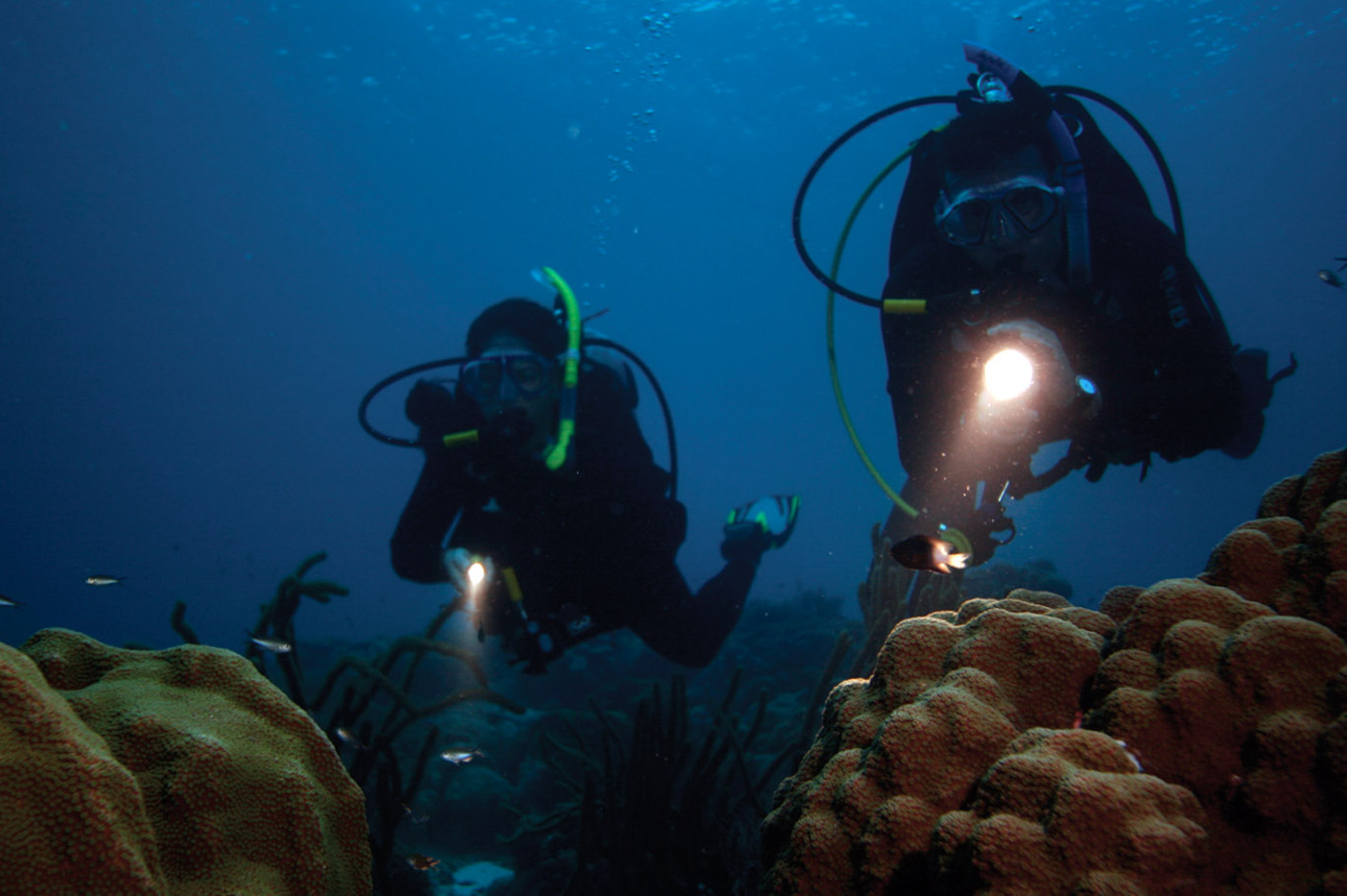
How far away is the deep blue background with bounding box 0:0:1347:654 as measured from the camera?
2888 centimetres

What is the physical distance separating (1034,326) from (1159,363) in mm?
1218

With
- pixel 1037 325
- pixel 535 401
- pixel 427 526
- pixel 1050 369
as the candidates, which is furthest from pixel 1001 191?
pixel 427 526

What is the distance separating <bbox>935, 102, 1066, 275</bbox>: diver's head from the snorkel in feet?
0.29

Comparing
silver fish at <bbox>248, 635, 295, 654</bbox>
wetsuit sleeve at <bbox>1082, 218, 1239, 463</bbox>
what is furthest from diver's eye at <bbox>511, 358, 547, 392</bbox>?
wetsuit sleeve at <bbox>1082, 218, 1239, 463</bbox>

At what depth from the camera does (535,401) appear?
19.1 ft

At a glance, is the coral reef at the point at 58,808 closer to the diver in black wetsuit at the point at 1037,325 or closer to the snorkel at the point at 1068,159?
the diver in black wetsuit at the point at 1037,325

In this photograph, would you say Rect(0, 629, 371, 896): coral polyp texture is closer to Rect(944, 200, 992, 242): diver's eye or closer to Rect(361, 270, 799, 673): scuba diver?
Rect(361, 270, 799, 673): scuba diver

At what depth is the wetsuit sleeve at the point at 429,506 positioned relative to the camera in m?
5.77

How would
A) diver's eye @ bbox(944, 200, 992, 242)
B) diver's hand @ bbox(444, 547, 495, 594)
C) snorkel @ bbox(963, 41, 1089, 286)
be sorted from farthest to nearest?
diver's hand @ bbox(444, 547, 495, 594)
diver's eye @ bbox(944, 200, 992, 242)
snorkel @ bbox(963, 41, 1089, 286)

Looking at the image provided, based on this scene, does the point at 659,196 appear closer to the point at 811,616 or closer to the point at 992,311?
the point at 811,616

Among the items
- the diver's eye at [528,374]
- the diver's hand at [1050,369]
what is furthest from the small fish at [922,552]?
the diver's eye at [528,374]

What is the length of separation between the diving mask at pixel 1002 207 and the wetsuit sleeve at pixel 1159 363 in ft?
2.35

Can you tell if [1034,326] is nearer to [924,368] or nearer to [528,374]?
[924,368]

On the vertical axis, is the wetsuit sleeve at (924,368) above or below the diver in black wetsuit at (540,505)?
above
